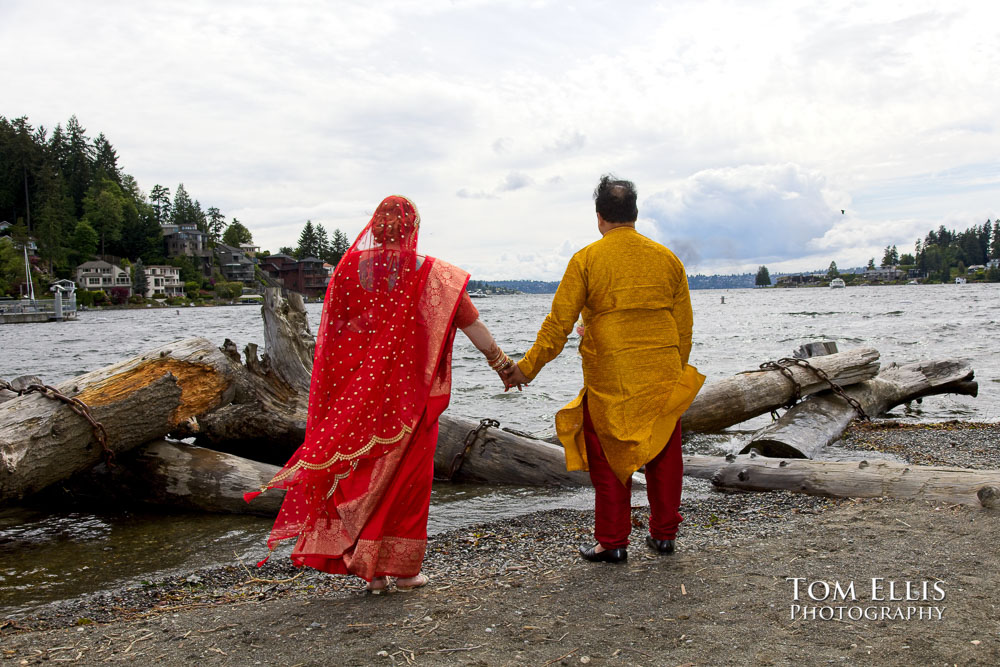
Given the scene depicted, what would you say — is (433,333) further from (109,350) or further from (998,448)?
(109,350)

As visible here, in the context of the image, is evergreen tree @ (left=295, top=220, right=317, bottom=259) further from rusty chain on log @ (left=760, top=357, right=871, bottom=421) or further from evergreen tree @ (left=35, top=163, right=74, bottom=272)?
rusty chain on log @ (left=760, top=357, right=871, bottom=421)

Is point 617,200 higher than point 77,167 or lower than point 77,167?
lower

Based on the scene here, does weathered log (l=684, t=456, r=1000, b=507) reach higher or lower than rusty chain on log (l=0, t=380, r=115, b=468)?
lower

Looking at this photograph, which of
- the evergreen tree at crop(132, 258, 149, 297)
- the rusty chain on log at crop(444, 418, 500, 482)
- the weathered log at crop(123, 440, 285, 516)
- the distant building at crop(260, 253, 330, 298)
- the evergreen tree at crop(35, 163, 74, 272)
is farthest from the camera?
the evergreen tree at crop(132, 258, 149, 297)

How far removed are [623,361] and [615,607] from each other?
4.71 ft

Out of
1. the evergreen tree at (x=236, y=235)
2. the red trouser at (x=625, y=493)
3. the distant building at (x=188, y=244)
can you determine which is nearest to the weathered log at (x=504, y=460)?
the red trouser at (x=625, y=493)

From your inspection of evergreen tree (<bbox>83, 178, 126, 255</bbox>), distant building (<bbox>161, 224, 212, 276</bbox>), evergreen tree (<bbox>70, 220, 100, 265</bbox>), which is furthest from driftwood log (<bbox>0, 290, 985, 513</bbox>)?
distant building (<bbox>161, 224, 212, 276</bbox>)

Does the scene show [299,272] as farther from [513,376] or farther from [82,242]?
[513,376]

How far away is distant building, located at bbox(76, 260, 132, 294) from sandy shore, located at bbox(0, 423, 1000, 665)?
404 feet

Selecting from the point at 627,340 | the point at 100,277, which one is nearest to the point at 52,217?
the point at 100,277

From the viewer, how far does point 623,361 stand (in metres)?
4.45

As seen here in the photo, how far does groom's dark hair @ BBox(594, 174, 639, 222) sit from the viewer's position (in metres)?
4.52

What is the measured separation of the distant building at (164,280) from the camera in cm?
12425

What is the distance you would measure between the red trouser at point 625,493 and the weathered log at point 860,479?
196 centimetres
